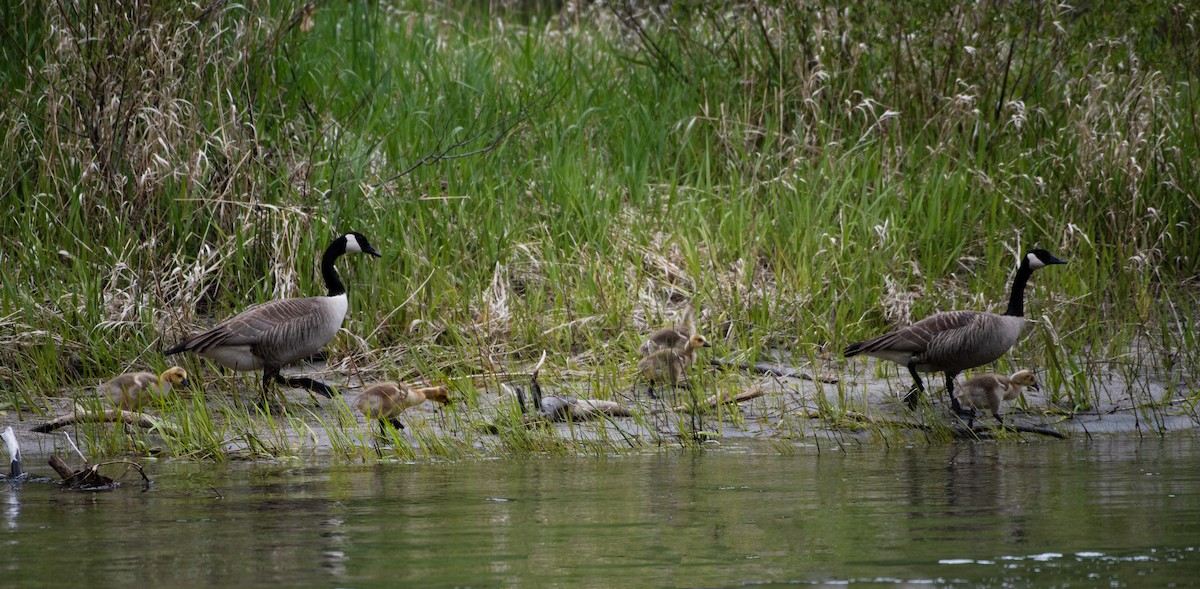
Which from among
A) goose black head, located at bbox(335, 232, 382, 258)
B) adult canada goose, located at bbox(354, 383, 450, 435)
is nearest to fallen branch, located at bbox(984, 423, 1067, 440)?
adult canada goose, located at bbox(354, 383, 450, 435)

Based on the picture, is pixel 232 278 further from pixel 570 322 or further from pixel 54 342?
pixel 570 322

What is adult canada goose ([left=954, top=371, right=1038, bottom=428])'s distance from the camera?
8820 mm

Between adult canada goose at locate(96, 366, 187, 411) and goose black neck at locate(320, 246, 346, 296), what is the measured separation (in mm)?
1261

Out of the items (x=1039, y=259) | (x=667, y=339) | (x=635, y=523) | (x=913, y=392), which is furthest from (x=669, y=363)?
(x=635, y=523)

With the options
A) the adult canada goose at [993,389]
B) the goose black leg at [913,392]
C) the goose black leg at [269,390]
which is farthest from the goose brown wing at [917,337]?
the goose black leg at [269,390]

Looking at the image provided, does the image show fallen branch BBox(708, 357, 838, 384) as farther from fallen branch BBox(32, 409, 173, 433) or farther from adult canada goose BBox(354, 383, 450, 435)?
fallen branch BBox(32, 409, 173, 433)

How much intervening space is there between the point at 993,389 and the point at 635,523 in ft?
12.9

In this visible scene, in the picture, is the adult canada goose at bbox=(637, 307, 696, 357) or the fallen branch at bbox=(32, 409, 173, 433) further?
the adult canada goose at bbox=(637, 307, 696, 357)

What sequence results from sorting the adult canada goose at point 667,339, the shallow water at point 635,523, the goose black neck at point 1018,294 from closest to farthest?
1. the shallow water at point 635,523
2. the adult canada goose at point 667,339
3. the goose black neck at point 1018,294

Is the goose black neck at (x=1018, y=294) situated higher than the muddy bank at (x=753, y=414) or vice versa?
the goose black neck at (x=1018, y=294)

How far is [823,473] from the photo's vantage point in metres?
6.91

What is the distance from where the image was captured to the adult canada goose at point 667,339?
9.16 metres

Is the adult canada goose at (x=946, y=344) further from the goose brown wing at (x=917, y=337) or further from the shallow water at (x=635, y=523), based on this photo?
the shallow water at (x=635, y=523)

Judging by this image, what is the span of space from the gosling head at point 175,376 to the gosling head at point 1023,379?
499 cm
